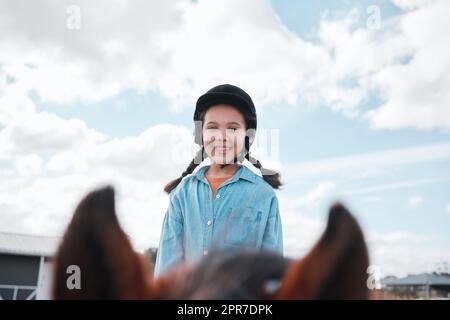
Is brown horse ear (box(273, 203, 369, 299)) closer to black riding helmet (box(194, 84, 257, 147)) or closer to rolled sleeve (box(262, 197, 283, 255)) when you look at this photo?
rolled sleeve (box(262, 197, 283, 255))

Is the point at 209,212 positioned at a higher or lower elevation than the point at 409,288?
higher

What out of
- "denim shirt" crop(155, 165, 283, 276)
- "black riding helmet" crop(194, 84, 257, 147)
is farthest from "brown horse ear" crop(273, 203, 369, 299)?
"black riding helmet" crop(194, 84, 257, 147)

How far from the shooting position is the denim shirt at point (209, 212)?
1.52 metres

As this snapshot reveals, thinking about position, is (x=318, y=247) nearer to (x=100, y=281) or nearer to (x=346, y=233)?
(x=346, y=233)

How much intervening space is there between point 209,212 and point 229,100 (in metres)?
0.45

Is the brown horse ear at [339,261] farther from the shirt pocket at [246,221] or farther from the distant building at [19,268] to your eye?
the distant building at [19,268]

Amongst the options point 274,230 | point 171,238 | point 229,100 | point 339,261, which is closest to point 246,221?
point 274,230

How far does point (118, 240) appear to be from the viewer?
0.44 meters

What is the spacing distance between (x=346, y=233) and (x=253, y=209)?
3.85 feet

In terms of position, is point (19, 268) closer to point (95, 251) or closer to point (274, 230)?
point (274, 230)

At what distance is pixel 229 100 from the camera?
1702 millimetres

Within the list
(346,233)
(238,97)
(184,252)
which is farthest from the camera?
(238,97)

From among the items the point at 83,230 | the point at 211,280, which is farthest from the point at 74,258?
the point at 211,280
